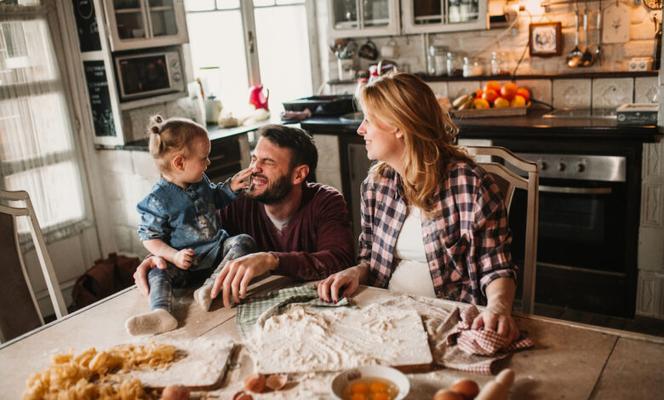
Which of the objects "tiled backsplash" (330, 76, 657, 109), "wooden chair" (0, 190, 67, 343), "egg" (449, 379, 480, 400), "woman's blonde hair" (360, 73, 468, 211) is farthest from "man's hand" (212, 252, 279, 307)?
"tiled backsplash" (330, 76, 657, 109)

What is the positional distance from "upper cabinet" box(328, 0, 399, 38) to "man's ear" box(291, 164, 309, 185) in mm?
2380

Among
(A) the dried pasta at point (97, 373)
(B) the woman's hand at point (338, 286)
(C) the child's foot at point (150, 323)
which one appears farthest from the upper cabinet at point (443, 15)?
(A) the dried pasta at point (97, 373)

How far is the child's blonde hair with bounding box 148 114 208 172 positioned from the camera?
2020 mm

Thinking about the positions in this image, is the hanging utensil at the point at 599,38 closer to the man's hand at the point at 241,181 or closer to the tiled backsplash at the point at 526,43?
the tiled backsplash at the point at 526,43

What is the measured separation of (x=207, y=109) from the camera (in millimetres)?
4469

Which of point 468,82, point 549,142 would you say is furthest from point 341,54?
point 549,142

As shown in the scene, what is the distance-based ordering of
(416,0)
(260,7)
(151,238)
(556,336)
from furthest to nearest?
(260,7) → (416,0) → (151,238) → (556,336)

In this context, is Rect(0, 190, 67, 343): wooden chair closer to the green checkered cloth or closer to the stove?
the green checkered cloth

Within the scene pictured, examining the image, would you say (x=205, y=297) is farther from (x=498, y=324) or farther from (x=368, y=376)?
(x=498, y=324)

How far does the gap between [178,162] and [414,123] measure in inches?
29.1

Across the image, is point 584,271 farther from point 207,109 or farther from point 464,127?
point 207,109

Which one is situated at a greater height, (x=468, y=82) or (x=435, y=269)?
(x=468, y=82)

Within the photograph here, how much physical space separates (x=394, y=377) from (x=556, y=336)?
43 cm

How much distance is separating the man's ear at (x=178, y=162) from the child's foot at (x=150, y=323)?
0.56 meters
